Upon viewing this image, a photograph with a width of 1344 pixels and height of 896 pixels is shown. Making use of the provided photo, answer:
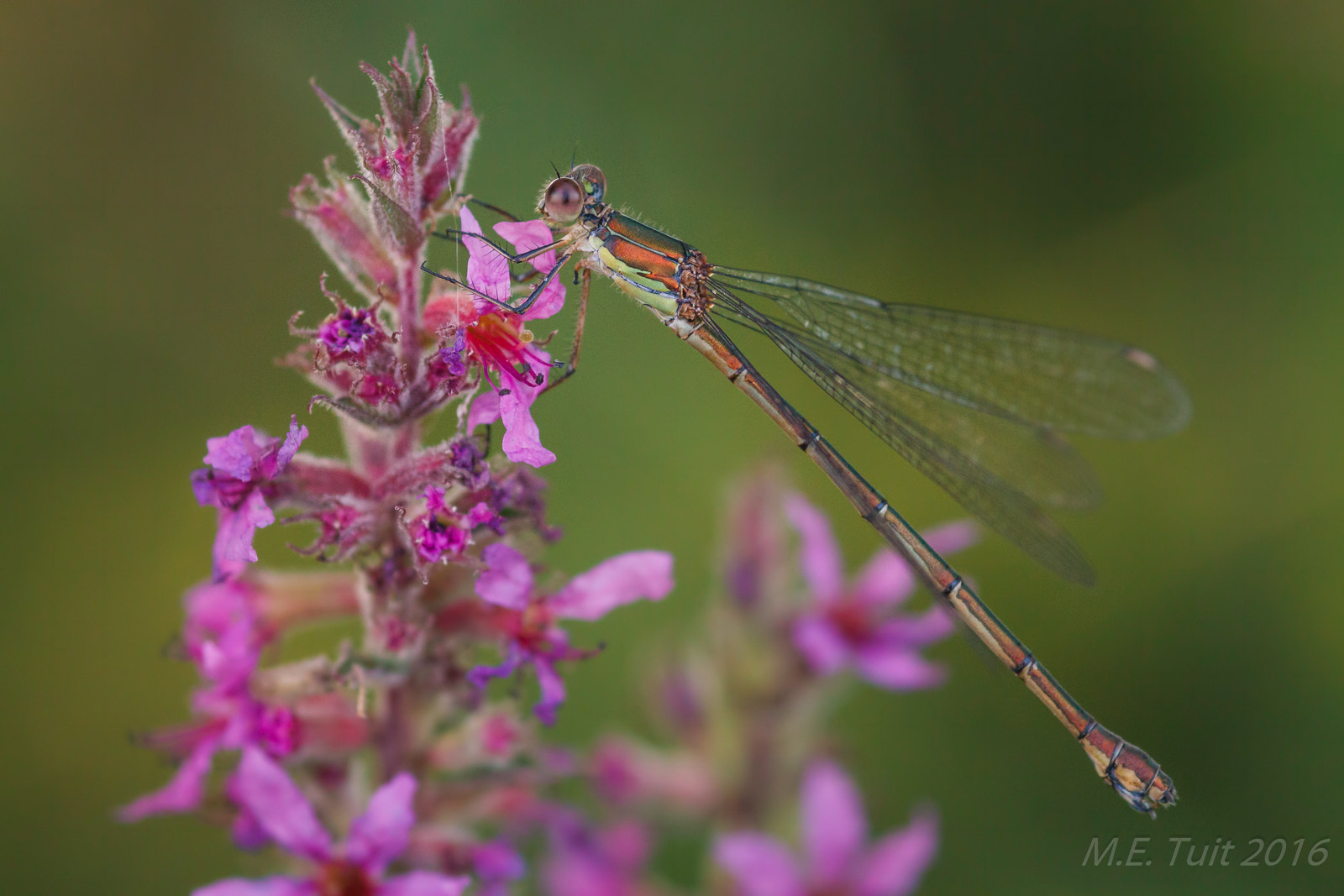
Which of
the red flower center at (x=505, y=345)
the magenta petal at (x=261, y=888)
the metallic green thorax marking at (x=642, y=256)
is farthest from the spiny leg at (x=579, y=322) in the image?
the magenta petal at (x=261, y=888)

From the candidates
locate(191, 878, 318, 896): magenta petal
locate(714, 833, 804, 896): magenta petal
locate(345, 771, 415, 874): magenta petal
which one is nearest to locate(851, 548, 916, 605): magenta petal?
A: locate(714, 833, 804, 896): magenta petal

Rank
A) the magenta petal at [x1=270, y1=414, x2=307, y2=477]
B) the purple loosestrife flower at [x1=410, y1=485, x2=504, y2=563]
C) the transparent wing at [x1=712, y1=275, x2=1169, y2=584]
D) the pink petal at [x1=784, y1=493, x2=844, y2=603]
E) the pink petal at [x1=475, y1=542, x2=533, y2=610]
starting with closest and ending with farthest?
the magenta petal at [x1=270, y1=414, x2=307, y2=477]
the purple loosestrife flower at [x1=410, y1=485, x2=504, y2=563]
the pink petal at [x1=475, y1=542, x2=533, y2=610]
the pink petal at [x1=784, y1=493, x2=844, y2=603]
the transparent wing at [x1=712, y1=275, x2=1169, y2=584]

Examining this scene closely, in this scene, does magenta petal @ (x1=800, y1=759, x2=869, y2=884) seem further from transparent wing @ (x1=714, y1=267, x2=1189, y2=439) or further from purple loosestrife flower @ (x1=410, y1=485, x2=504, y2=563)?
transparent wing @ (x1=714, y1=267, x2=1189, y2=439)

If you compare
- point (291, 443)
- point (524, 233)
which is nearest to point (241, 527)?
point (291, 443)

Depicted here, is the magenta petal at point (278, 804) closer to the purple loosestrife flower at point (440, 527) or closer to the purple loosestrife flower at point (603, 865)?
the purple loosestrife flower at point (440, 527)

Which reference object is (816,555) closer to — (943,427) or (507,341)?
(943,427)

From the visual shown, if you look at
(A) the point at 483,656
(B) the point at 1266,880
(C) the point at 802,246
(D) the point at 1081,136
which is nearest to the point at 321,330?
(A) the point at 483,656
